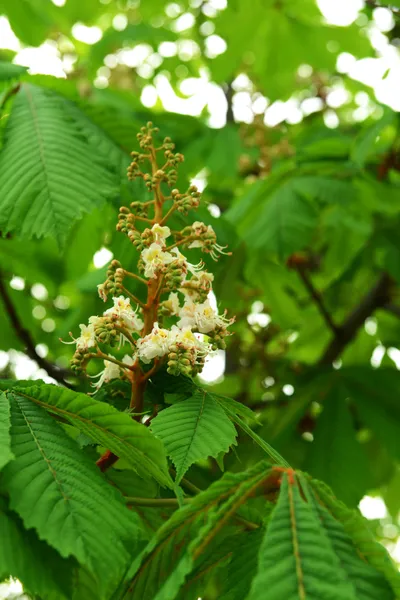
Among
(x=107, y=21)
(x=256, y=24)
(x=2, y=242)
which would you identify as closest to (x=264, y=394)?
(x=2, y=242)

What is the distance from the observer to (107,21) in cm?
527

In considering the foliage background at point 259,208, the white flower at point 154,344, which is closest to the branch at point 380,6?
the foliage background at point 259,208

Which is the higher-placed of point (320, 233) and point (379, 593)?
point (379, 593)

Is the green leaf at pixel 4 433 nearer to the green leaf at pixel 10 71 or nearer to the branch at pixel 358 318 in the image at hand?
the green leaf at pixel 10 71

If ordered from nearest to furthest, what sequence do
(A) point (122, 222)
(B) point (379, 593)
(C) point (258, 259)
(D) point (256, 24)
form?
(B) point (379, 593), (A) point (122, 222), (C) point (258, 259), (D) point (256, 24)

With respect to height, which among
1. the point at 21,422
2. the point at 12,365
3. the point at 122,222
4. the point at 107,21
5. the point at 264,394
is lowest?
the point at 12,365

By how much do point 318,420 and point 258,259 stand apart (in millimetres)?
661

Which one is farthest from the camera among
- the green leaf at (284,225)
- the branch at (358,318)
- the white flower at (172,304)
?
the branch at (358,318)

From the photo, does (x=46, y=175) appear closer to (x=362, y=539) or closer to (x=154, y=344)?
(x=154, y=344)

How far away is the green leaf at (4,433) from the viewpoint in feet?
3.13

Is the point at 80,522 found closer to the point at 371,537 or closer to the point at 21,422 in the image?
the point at 21,422

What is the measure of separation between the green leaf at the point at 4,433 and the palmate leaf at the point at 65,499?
0.11 feet

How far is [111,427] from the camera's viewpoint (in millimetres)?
1077

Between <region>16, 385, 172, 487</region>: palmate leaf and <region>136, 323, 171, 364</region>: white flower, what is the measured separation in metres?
0.19
